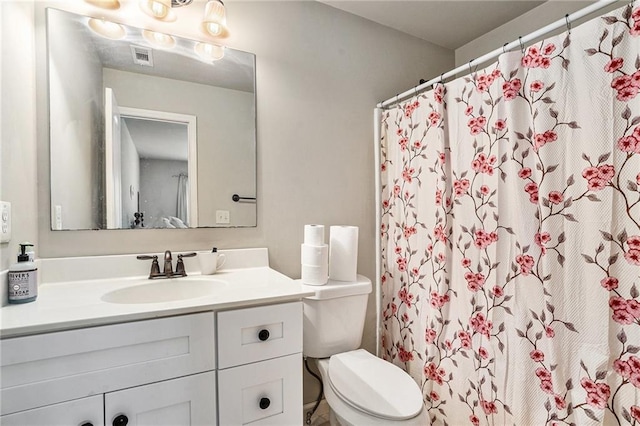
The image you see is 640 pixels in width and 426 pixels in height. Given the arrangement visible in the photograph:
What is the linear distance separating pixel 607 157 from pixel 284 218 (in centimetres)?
132

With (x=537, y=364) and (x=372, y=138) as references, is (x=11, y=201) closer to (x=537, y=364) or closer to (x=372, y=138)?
(x=372, y=138)

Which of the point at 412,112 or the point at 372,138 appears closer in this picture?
the point at 412,112

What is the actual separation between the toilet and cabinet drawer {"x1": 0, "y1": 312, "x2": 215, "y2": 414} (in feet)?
1.84

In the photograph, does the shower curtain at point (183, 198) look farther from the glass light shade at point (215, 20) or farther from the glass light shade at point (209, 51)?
the glass light shade at point (215, 20)

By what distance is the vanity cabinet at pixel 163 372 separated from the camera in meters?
0.78

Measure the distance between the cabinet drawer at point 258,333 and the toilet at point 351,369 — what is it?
29cm

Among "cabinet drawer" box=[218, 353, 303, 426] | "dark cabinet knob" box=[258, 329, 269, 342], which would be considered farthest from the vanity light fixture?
"cabinet drawer" box=[218, 353, 303, 426]

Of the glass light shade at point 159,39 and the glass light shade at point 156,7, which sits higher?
the glass light shade at point 156,7

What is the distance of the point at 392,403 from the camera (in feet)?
3.86

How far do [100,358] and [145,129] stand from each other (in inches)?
37.7

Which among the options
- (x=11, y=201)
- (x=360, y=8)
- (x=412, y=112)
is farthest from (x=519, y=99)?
(x=11, y=201)

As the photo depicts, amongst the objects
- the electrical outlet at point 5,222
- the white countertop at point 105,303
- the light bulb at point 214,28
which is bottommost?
the white countertop at point 105,303

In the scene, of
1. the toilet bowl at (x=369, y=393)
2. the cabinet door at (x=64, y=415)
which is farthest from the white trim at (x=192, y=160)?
the toilet bowl at (x=369, y=393)

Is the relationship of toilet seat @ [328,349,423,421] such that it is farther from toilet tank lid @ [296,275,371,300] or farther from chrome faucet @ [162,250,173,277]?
chrome faucet @ [162,250,173,277]
